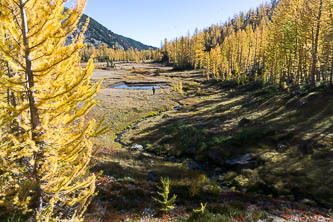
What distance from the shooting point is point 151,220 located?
9500mm

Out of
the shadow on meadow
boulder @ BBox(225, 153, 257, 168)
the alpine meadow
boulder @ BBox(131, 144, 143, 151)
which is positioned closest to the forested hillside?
the alpine meadow

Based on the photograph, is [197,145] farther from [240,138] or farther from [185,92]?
[185,92]

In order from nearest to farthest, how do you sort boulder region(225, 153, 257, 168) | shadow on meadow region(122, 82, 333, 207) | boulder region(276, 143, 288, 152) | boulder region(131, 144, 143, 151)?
shadow on meadow region(122, 82, 333, 207) < boulder region(225, 153, 257, 168) < boulder region(276, 143, 288, 152) < boulder region(131, 144, 143, 151)

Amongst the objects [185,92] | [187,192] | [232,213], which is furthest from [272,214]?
[185,92]

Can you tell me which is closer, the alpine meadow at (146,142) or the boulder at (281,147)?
the alpine meadow at (146,142)

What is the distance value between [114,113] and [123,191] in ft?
105

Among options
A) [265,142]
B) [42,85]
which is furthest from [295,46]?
[42,85]

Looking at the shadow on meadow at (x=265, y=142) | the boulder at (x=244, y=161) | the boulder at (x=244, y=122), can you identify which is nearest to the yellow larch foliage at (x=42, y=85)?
the shadow on meadow at (x=265, y=142)

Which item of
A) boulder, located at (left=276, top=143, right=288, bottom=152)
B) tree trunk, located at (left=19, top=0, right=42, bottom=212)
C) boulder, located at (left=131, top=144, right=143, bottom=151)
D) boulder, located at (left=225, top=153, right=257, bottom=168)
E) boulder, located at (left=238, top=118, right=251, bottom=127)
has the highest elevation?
tree trunk, located at (left=19, top=0, right=42, bottom=212)

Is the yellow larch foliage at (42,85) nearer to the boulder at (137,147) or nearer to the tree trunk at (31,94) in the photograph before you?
the tree trunk at (31,94)

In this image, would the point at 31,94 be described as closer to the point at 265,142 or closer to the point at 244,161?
the point at 244,161

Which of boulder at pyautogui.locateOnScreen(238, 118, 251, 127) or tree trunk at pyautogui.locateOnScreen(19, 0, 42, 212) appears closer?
tree trunk at pyautogui.locateOnScreen(19, 0, 42, 212)

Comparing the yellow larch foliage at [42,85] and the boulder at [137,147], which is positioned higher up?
the yellow larch foliage at [42,85]

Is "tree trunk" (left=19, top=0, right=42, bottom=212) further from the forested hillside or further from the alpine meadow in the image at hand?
the forested hillside
